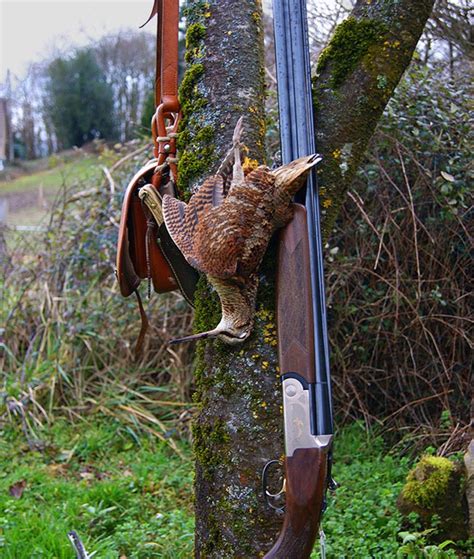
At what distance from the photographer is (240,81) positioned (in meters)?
1.83

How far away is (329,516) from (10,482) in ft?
6.37

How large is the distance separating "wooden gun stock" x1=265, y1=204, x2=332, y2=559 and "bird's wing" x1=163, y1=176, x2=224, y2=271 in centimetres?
23

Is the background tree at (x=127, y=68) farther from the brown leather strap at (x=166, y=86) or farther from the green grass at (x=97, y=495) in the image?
the brown leather strap at (x=166, y=86)

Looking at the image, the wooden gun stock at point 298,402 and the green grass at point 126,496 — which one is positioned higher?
the wooden gun stock at point 298,402

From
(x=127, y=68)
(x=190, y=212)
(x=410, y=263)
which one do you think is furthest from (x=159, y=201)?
(x=127, y=68)

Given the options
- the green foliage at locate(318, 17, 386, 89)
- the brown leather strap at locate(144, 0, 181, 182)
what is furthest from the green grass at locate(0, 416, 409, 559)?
the green foliage at locate(318, 17, 386, 89)

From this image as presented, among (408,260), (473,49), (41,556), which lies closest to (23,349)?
(41,556)

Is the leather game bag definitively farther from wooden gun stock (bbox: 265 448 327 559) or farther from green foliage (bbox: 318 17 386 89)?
wooden gun stock (bbox: 265 448 327 559)

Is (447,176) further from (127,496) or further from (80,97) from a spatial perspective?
(80,97)

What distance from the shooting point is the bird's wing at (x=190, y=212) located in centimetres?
174

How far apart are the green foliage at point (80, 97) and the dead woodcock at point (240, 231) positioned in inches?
693

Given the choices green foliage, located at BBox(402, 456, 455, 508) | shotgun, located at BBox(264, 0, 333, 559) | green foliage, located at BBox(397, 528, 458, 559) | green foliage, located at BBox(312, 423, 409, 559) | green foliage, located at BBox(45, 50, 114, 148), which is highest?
green foliage, located at BBox(45, 50, 114, 148)

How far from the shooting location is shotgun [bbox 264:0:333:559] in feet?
5.11

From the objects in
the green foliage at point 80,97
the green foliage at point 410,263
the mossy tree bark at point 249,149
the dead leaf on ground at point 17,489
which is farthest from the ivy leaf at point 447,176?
the green foliage at point 80,97
